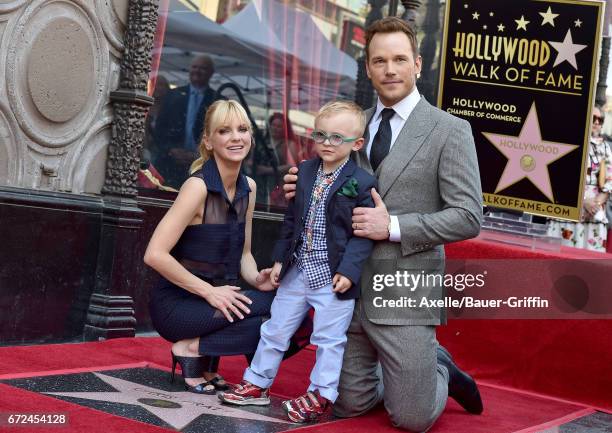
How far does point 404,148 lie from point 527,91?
184 centimetres

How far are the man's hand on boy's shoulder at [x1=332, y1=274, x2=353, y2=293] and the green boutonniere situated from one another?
1.10ft

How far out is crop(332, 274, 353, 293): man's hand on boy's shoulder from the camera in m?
3.98

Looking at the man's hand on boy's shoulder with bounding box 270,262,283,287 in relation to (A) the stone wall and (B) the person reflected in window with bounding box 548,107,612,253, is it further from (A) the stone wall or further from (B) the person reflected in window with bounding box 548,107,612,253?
(B) the person reflected in window with bounding box 548,107,612,253

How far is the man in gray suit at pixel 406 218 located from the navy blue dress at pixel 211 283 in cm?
37

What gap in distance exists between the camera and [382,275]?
4.07 m

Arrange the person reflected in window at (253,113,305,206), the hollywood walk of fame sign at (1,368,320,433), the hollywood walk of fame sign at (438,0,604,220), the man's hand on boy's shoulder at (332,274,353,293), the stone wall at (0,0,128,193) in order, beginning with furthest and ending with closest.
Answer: the person reflected in window at (253,113,305,206)
the hollywood walk of fame sign at (438,0,604,220)
the stone wall at (0,0,128,193)
the man's hand on boy's shoulder at (332,274,353,293)
the hollywood walk of fame sign at (1,368,320,433)

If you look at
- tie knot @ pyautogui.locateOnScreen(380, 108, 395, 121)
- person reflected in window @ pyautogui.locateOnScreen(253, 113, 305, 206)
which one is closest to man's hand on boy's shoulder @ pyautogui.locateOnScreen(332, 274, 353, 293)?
tie knot @ pyautogui.locateOnScreen(380, 108, 395, 121)

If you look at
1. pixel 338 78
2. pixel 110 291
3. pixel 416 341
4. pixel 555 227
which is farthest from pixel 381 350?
pixel 555 227

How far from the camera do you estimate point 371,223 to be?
3.99 meters

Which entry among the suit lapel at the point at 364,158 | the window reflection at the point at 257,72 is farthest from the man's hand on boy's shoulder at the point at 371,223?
the window reflection at the point at 257,72

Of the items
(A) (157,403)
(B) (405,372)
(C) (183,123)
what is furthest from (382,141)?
(C) (183,123)

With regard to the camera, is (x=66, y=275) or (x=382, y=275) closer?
(x=382, y=275)

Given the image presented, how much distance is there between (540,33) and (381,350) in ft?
8.14

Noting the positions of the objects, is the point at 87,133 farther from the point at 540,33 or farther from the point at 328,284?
the point at 540,33
